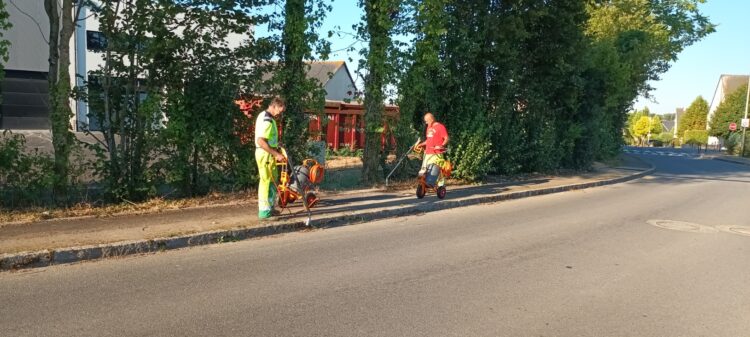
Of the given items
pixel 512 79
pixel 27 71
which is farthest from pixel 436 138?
pixel 27 71

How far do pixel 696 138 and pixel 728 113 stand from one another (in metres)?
11.7

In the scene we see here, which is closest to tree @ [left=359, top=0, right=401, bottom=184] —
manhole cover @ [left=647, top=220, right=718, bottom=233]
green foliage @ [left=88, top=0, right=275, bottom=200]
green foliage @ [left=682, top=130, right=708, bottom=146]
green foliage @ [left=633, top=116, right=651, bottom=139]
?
green foliage @ [left=88, top=0, right=275, bottom=200]

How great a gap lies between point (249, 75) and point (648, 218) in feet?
26.6

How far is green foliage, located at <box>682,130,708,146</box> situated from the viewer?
70.9 meters

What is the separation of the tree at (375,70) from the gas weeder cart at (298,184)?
162 inches

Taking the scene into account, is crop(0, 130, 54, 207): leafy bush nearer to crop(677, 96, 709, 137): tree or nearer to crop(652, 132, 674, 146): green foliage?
crop(677, 96, 709, 137): tree

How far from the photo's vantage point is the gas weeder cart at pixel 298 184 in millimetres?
8414

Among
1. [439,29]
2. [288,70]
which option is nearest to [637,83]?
[439,29]

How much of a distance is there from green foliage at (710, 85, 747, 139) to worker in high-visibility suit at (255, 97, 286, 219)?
63.3 meters

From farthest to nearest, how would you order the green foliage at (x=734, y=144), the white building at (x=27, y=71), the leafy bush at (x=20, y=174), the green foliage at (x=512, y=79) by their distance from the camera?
the green foliage at (x=734, y=144)
the white building at (x=27, y=71)
the green foliage at (x=512, y=79)
the leafy bush at (x=20, y=174)

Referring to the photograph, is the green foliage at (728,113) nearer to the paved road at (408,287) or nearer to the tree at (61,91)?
the paved road at (408,287)

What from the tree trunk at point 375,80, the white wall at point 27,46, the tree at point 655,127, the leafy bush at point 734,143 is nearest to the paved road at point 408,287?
the tree trunk at point 375,80

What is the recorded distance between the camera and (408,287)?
219 inches

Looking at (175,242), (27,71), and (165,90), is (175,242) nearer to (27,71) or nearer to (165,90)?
(165,90)
